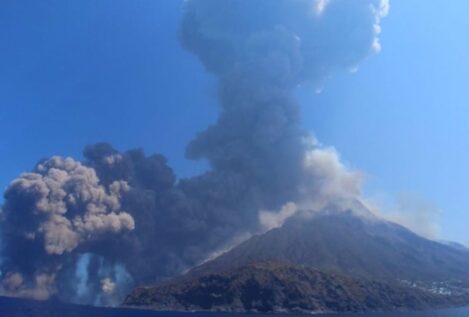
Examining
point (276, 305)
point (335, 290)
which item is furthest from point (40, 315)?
point (335, 290)

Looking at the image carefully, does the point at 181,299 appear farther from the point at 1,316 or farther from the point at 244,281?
the point at 1,316

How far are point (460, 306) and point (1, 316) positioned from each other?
153047 mm

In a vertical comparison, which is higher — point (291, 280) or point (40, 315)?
point (291, 280)

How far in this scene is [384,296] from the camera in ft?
603

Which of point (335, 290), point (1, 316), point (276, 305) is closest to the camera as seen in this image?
point (1, 316)

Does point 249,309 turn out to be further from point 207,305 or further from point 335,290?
point 335,290

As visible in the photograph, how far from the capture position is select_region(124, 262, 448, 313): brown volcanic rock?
170250mm

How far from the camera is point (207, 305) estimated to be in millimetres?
174875

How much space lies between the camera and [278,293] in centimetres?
17325

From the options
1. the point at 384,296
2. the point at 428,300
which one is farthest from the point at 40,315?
the point at 428,300

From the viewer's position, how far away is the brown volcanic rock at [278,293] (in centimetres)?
17025

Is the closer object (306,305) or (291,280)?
(306,305)

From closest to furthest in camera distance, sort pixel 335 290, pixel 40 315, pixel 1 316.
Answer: pixel 1 316
pixel 40 315
pixel 335 290

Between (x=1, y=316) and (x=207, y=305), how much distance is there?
74.9m
